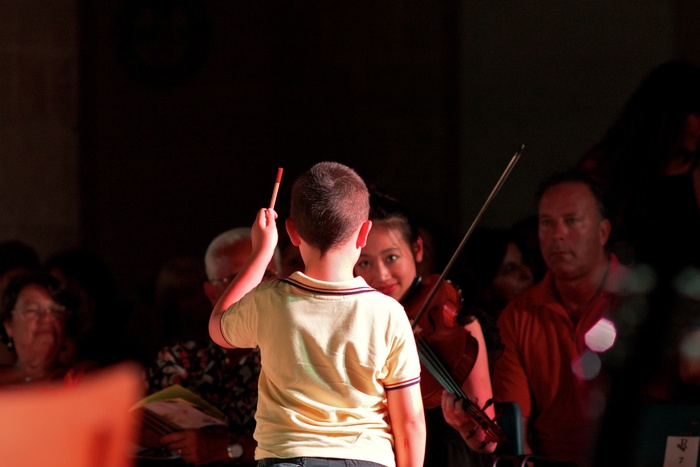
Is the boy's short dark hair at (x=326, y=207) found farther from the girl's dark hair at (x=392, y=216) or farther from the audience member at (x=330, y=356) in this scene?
the girl's dark hair at (x=392, y=216)

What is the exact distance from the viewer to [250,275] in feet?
6.42

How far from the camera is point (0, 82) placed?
5.09 metres

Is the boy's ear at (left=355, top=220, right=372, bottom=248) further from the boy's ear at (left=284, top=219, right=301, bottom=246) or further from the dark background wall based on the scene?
the dark background wall

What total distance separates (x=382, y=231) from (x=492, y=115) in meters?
2.41

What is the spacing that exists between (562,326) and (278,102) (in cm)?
337

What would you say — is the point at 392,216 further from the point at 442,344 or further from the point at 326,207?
the point at 326,207

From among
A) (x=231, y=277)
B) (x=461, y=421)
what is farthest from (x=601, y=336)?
(x=231, y=277)

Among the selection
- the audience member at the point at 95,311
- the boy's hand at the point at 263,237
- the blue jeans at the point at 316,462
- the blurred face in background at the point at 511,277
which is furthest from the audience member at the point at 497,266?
the blue jeans at the point at 316,462

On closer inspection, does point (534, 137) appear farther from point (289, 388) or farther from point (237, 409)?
point (289, 388)

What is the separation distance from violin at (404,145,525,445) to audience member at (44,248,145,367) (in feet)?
4.86

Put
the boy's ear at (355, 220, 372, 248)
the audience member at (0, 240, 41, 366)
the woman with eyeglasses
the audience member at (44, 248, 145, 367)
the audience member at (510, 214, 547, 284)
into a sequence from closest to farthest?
the boy's ear at (355, 220, 372, 248) < the woman with eyeglasses < the audience member at (44, 248, 145, 367) < the audience member at (510, 214, 547, 284) < the audience member at (0, 240, 41, 366)

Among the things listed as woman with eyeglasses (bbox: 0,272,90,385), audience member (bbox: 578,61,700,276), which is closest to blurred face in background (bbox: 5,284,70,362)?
woman with eyeglasses (bbox: 0,272,90,385)

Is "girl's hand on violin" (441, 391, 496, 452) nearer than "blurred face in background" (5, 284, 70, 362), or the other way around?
"girl's hand on violin" (441, 391, 496, 452)

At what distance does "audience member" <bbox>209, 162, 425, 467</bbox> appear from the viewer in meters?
1.81
